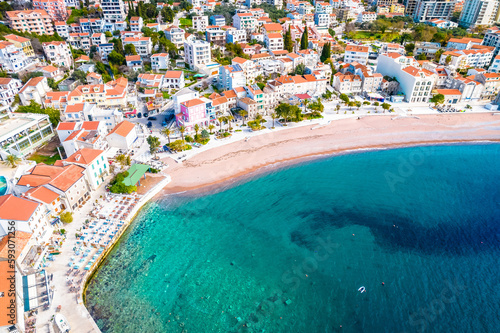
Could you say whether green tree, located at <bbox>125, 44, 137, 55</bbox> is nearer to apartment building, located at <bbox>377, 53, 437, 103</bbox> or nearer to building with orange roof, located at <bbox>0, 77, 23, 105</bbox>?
building with orange roof, located at <bbox>0, 77, 23, 105</bbox>

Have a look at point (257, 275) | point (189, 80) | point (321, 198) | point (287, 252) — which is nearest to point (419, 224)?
point (321, 198)

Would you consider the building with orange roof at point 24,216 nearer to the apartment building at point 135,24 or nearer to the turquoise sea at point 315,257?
the turquoise sea at point 315,257

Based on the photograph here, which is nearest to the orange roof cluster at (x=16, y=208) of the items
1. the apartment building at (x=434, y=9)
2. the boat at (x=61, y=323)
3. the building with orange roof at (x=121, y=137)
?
the boat at (x=61, y=323)

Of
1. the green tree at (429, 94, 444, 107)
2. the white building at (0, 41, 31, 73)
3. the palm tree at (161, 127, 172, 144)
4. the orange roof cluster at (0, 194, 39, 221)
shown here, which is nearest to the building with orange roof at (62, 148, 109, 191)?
the orange roof cluster at (0, 194, 39, 221)

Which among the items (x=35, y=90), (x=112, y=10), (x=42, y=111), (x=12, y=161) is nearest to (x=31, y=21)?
(x=112, y=10)

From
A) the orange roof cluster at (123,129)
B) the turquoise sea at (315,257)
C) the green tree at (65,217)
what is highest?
the orange roof cluster at (123,129)

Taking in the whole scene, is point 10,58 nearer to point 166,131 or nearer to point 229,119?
point 166,131
